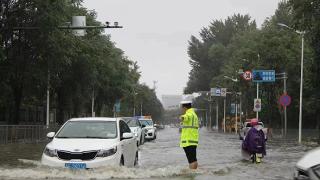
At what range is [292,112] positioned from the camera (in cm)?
7581

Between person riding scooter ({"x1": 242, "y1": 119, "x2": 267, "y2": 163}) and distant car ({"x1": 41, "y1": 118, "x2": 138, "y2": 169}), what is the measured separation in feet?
18.9

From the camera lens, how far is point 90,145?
14.3m

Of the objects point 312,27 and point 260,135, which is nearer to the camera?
point 260,135

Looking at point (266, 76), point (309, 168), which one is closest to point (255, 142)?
point (309, 168)

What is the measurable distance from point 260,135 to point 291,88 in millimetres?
49655

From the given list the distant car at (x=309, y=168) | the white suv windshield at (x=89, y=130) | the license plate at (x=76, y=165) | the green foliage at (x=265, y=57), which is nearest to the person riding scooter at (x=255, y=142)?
the white suv windshield at (x=89, y=130)

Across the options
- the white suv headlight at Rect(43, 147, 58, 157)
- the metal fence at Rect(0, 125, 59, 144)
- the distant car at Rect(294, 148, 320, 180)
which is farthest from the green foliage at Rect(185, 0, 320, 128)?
the distant car at Rect(294, 148, 320, 180)

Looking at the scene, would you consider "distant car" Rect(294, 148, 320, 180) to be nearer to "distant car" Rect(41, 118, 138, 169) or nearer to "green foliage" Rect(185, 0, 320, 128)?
"distant car" Rect(41, 118, 138, 169)

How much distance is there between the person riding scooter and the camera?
20828 mm

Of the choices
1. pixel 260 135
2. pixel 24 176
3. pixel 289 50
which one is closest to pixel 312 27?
pixel 260 135

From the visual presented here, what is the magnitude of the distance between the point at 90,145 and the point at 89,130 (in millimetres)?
1377

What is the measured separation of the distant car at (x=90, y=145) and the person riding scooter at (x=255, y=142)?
576 cm

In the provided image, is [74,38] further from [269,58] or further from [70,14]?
[269,58]

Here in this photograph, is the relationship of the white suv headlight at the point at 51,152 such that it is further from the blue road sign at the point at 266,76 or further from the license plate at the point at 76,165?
the blue road sign at the point at 266,76
